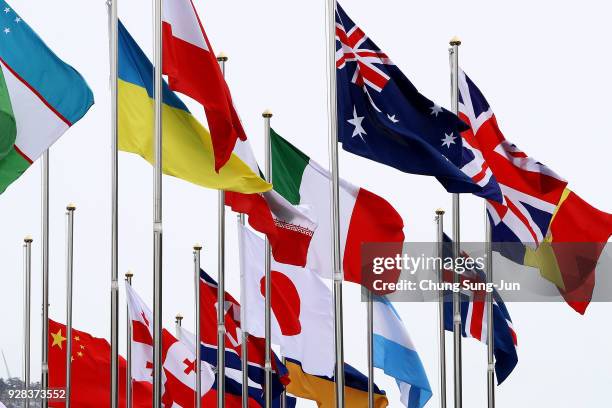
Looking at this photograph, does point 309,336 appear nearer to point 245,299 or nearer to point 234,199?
point 245,299

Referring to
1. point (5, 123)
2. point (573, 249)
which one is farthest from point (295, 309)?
point (5, 123)

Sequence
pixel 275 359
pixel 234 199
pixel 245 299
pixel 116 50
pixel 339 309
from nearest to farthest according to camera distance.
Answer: pixel 116 50
pixel 339 309
pixel 234 199
pixel 245 299
pixel 275 359

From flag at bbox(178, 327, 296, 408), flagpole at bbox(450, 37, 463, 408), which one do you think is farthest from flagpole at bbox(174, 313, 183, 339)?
flagpole at bbox(450, 37, 463, 408)

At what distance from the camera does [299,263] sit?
65.2 ft

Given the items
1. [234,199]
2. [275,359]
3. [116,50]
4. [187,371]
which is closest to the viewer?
[116,50]

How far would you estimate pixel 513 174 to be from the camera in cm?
2167

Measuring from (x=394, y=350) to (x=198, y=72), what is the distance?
9.23 meters

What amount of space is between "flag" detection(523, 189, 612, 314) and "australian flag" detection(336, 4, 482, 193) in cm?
473

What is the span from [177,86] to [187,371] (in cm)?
1151

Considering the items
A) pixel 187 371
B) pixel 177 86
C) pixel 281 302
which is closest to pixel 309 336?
pixel 281 302

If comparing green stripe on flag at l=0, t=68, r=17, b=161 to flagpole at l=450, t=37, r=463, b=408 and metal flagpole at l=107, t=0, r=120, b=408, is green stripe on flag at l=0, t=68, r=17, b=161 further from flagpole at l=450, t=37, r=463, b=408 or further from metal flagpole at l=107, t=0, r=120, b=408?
flagpole at l=450, t=37, r=463, b=408

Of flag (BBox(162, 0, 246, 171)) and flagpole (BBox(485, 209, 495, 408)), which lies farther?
flagpole (BBox(485, 209, 495, 408))

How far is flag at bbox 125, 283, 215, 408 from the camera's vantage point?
2353 cm

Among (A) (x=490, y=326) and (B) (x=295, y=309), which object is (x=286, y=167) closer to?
(B) (x=295, y=309)
